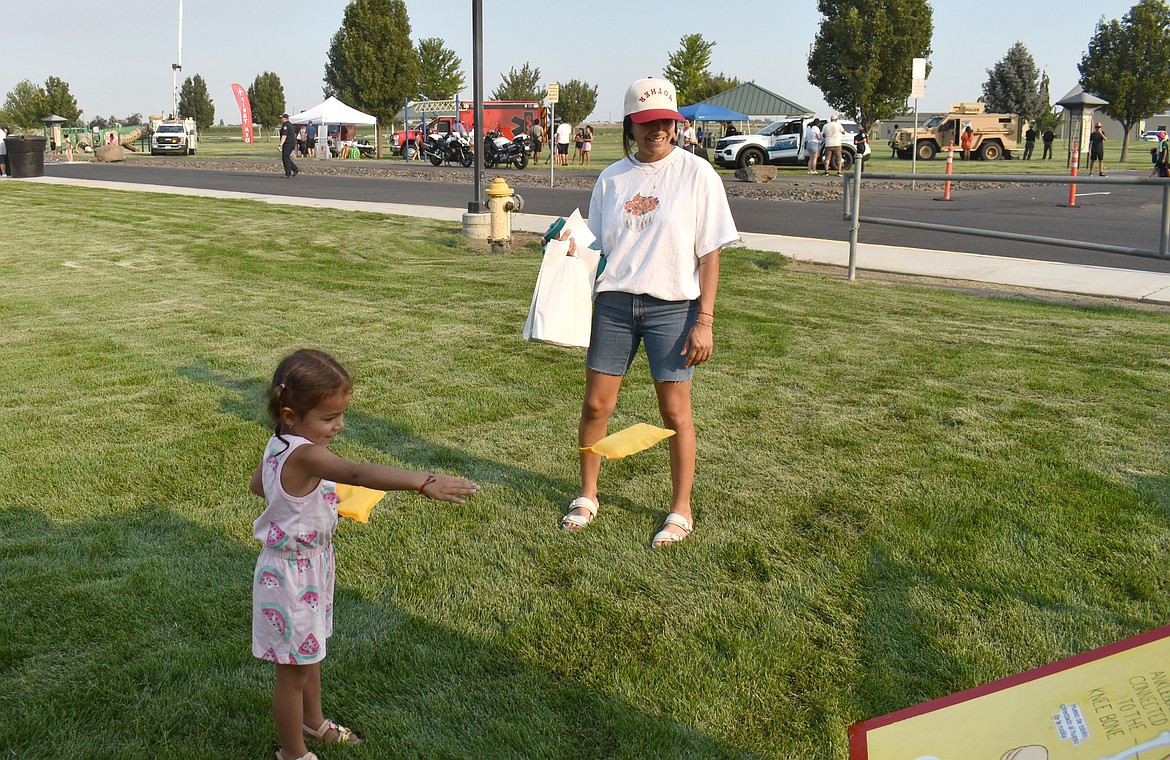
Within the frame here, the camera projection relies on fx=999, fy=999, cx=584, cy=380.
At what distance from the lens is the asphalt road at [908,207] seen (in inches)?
509

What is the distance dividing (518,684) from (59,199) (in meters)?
18.7

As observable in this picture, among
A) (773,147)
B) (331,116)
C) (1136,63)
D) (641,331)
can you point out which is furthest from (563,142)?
(641,331)

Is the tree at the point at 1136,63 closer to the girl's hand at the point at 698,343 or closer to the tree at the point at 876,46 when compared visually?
the tree at the point at 876,46

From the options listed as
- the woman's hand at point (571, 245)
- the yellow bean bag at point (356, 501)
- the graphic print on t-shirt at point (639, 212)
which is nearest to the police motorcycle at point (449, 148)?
the woman's hand at point (571, 245)

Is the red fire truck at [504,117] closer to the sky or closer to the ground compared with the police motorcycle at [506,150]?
closer to the sky

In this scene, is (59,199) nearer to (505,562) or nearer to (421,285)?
(421,285)

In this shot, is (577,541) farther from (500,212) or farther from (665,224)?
(500,212)

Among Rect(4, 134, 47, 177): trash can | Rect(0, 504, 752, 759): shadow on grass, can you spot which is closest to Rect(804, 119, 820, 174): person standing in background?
Rect(4, 134, 47, 177): trash can

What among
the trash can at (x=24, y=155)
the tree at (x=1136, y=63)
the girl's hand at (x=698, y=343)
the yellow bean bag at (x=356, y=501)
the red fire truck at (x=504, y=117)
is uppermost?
the tree at (x=1136, y=63)

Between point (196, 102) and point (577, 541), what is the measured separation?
9931 cm

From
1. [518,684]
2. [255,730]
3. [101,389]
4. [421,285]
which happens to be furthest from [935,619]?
[421,285]

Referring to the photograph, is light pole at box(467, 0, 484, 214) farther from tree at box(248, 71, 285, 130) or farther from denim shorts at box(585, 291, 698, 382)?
tree at box(248, 71, 285, 130)

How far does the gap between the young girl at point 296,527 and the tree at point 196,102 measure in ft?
324

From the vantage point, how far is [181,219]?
591 inches
